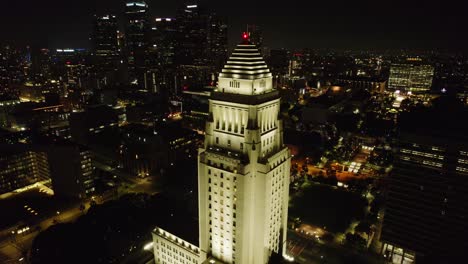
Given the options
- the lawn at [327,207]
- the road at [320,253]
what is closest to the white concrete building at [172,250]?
the road at [320,253]

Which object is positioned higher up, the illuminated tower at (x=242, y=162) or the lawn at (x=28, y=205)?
the illuminated tower at (x=242, y=162)

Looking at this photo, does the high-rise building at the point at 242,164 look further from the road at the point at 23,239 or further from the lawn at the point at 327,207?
the road at the point at 23,239

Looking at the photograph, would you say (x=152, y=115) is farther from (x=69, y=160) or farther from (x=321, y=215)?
(x=321, y=215)

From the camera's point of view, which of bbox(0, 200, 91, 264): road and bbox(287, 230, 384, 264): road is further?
bbox(0, 200, 91, 264): road

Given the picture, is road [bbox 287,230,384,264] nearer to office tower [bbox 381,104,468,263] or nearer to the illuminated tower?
office tower [bbox 381,104,468,263]

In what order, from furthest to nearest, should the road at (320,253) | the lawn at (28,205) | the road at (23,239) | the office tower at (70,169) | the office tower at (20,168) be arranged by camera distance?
the office tower at (20,168)
the office tower at (70,169)
the lawn at (28,205)
the road at (23,239)
the road at (320,253)

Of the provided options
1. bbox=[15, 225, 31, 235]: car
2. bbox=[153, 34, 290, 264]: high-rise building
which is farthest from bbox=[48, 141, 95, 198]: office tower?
bbox=[153, 34, 290, 264]: high-rise building

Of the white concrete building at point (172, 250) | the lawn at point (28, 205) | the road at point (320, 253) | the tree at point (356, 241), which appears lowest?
the road at point (320, 253)

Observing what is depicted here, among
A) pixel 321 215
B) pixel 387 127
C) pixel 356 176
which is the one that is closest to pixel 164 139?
pixel 321 215
